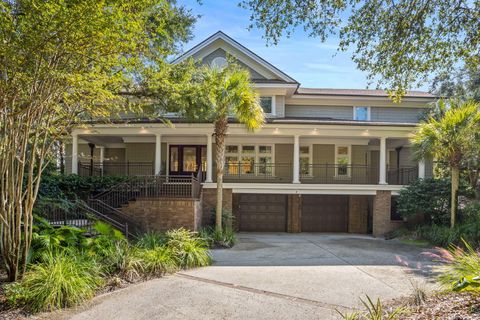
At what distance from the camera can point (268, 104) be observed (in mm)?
19781

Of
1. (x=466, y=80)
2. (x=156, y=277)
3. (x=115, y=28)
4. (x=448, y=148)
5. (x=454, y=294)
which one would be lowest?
(x=156, y=277)

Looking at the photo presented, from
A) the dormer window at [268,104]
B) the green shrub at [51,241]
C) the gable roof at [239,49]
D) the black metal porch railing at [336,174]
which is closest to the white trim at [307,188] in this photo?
the black metal porch railing at [336,174]

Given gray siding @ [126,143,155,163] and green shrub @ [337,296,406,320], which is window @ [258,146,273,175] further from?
green shrub @ [337,296,406,320]

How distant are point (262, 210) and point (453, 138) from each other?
9.57 m

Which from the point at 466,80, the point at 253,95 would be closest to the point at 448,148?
the point at 253,95

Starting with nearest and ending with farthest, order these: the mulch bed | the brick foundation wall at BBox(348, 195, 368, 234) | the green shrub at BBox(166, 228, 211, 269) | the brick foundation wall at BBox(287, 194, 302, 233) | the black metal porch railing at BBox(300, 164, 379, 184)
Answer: the mulch bed → the green shrub at BBox(166, 228, 211, 269) → the brick foundation wall at BBox(287, 194, 302, 233) → the brick foundation wall at BBox(348, 195, 368, 234) → the black metal porch railing at BBox(300, 164, 379, 184)

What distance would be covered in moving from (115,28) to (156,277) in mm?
5631

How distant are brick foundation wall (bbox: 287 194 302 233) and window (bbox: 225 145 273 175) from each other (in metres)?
1.87

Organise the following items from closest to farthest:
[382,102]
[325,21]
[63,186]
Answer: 1. [325,21]
2. [63,186]
3. [382,102]

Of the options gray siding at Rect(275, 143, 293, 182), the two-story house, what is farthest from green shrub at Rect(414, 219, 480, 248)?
gray siding at Rect(275, 143, 293, 182)

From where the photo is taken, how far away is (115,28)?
618 centimetres

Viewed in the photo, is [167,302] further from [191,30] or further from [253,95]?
[191,30]

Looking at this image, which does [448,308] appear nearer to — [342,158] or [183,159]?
[342,158]

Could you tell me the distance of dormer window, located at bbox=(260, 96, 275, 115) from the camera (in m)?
19.7
